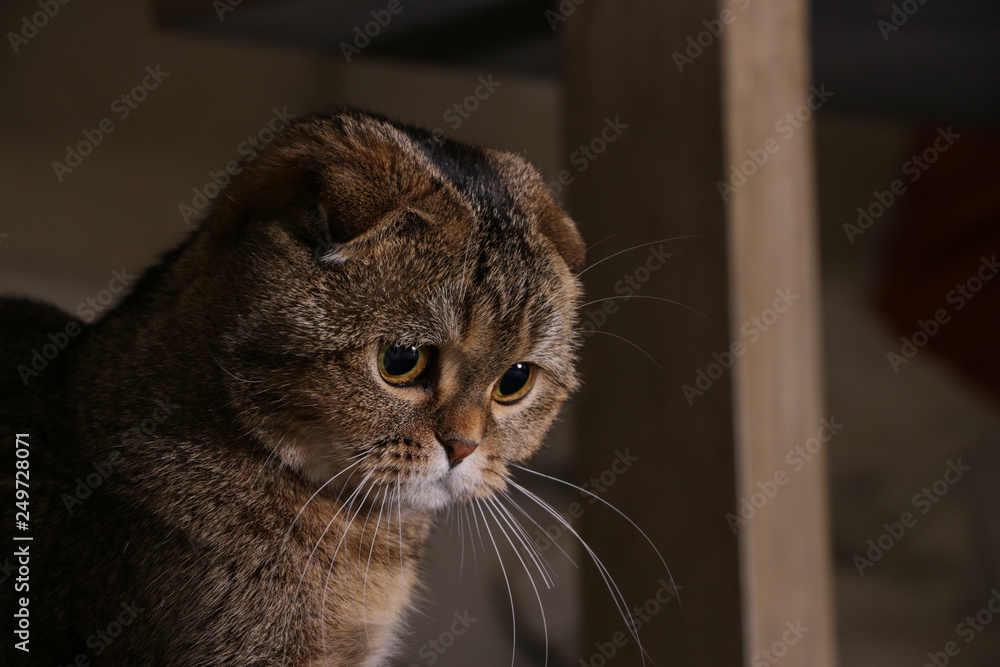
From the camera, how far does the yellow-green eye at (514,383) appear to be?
30.2 inches

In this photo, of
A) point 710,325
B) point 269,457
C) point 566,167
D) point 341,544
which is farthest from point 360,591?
point 566,167

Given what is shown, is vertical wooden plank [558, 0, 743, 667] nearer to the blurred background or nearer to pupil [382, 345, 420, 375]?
the blurred background

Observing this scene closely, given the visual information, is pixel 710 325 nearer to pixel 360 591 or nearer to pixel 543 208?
pixel 543 208

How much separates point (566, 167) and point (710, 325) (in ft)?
1.10

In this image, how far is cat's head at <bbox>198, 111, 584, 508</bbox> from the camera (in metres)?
0.65

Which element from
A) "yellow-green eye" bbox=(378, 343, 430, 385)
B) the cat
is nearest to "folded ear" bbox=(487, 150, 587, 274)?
the cat

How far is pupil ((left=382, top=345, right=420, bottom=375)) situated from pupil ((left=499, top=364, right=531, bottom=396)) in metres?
0.11

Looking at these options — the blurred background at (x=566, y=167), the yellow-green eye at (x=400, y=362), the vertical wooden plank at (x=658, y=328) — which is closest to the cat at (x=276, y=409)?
the yellow-green eye at (x=400, y=362)

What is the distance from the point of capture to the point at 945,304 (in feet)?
6.94

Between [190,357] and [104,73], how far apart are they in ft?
2.91

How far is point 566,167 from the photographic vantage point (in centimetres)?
127

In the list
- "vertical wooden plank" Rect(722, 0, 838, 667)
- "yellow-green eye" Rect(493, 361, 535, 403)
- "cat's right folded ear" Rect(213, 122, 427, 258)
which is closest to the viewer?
"cat's right folded ear" Rect(213, 122, 427, 258)

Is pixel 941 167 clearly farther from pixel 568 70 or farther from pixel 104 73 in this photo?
pixel 104 73

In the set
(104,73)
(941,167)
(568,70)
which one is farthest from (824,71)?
(104,73)
